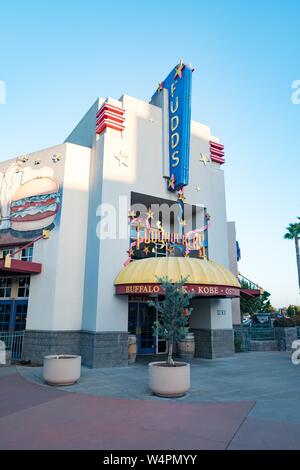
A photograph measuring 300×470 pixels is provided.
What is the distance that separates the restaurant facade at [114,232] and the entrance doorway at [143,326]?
0.06 meters

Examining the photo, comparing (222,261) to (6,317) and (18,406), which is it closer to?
(6,317)

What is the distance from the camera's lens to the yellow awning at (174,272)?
13.7 m

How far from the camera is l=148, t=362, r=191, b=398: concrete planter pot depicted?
29.4 ft

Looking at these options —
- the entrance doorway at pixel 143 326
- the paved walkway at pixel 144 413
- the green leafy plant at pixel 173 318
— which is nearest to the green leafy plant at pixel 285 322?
the entrance doorway at pixel 143 326

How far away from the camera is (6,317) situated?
16.8 m

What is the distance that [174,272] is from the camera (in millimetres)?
13805

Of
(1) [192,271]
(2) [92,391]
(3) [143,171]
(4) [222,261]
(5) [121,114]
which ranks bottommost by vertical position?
(2) [92,391]

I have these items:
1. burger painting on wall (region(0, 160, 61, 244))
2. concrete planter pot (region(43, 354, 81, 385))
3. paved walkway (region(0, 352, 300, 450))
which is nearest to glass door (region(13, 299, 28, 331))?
burger painting on wall (region(0, 160, 61, 244))

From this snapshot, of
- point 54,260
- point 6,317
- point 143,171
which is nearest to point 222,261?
point 143,171

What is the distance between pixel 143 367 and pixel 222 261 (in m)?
7.69

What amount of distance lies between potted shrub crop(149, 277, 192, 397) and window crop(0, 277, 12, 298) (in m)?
10.6

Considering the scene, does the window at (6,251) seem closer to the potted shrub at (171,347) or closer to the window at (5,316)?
the window at (5,316)

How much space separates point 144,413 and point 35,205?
1229 cm

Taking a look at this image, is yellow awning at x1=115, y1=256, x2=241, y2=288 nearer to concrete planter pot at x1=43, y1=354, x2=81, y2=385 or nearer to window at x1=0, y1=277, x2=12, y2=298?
concrete planter pot at x1=43, y1=354, x2=81, y2=385
